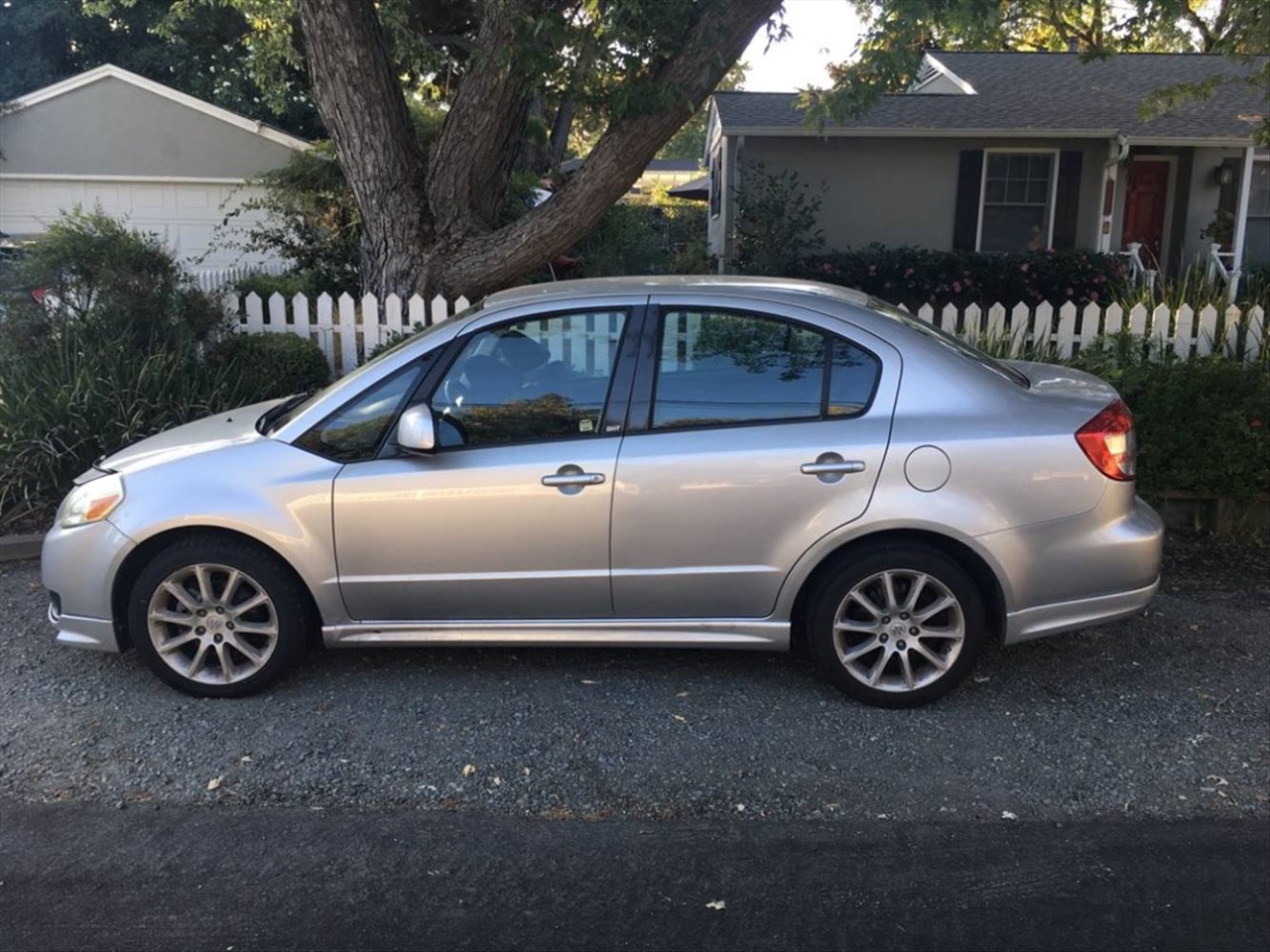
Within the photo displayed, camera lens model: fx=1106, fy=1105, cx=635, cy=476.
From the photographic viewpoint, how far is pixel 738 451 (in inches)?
170

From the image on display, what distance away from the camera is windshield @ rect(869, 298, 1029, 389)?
182 inches

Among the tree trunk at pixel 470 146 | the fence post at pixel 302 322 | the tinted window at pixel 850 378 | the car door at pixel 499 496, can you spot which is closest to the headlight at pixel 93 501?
the car door at pixel 499 496

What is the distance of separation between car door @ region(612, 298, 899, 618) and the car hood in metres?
1.67

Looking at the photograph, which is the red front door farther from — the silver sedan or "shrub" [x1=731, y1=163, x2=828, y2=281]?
the silver sedan

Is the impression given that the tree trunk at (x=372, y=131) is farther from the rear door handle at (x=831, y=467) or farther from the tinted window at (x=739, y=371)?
the rear door handle at (x=831, y=467)

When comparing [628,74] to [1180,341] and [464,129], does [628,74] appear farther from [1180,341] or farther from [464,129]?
[1180,341]

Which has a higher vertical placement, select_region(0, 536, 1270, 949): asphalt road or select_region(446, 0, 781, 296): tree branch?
select_region(446, 0, 781, 296): tree branch

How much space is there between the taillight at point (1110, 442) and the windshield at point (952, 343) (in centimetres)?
38

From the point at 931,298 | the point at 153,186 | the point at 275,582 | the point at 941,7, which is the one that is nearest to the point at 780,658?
the point at 275,582

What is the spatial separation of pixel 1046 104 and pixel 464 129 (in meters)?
11.0

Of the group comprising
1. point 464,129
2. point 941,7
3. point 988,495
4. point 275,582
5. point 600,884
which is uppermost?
point 941,7

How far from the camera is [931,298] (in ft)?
46.8

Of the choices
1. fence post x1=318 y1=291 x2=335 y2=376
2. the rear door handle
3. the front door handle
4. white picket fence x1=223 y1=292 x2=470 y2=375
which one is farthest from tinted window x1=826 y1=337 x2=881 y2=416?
fence post x1=318 y1=291 x2=335 y2=376

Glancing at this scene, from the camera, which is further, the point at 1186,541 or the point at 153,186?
the point at 153,186
